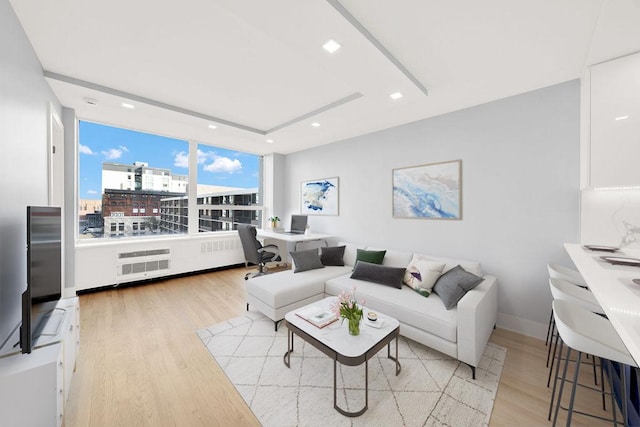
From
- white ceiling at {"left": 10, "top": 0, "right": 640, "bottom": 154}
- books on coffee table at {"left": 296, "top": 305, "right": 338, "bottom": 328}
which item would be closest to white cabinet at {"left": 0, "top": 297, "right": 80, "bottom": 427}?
books on coffee table at {"left": 296, "top": 305, "right": 338, "bottom": 328}

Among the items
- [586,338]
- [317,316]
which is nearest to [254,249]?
[317,316]

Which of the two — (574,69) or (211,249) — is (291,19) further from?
(211,249)

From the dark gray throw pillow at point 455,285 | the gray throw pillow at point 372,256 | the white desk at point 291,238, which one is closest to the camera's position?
the dark gray throw pillow at point 455,285

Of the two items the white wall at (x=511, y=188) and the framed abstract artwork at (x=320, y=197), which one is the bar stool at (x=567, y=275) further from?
the framed abstract artwork at (x=320, y=197)

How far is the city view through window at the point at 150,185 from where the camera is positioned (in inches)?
150

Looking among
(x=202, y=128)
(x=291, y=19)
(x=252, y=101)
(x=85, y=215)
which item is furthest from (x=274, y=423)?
(x=85, y=215)

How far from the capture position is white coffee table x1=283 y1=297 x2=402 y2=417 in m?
1.60

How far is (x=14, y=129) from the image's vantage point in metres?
1.69

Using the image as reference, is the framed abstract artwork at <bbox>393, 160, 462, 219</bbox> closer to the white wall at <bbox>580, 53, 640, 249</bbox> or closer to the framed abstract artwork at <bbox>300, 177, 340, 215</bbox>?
the white wall at <bbox>580, 53, 640, 249</bbox>

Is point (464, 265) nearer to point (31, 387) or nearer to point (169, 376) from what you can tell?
point (169, 376)

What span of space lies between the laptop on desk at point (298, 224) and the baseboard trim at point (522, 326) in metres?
3.37

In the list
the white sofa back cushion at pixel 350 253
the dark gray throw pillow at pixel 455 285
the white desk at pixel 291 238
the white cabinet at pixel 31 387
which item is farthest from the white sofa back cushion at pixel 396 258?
the white cabinet at pixel 31 387

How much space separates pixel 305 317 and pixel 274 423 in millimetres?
708

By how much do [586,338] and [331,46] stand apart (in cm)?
234
